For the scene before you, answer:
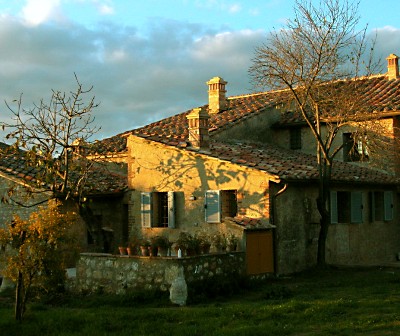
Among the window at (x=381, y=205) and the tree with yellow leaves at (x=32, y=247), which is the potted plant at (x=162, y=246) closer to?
the tree with yellow leaves at (x=32, y=247)

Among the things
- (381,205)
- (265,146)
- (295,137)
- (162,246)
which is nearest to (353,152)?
(381,205)

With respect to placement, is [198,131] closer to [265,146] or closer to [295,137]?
[265,146]

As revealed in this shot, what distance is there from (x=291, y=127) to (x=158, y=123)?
6.08m

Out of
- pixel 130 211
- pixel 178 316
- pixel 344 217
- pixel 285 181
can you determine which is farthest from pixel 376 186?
pixel 178 316

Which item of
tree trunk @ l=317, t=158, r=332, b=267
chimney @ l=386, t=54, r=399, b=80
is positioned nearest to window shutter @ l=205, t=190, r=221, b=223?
tree trunk @ l=317, t=158, r=332, b=267

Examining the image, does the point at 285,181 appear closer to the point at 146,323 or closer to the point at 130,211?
the point at 130,211

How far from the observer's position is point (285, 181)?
1529 centimetres

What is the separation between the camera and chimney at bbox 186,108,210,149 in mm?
16859

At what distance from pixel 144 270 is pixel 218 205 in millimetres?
3734

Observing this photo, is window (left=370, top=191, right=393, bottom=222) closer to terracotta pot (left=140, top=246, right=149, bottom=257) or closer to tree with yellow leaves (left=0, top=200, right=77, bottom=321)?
terracotta pot (left=140, top=246, right=149, bottom=257)

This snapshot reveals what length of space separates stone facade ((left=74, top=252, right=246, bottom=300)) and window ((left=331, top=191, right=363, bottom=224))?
18.1 ft

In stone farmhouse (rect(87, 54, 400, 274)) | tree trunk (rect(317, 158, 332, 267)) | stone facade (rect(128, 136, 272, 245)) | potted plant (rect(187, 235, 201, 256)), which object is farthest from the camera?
tree trunk (rect(317, 158, 332, 267))

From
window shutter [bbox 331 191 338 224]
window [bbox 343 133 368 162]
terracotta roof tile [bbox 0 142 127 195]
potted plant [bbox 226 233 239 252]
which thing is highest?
window [bbox 343 133 368 162]

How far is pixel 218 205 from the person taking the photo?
16.0 m
